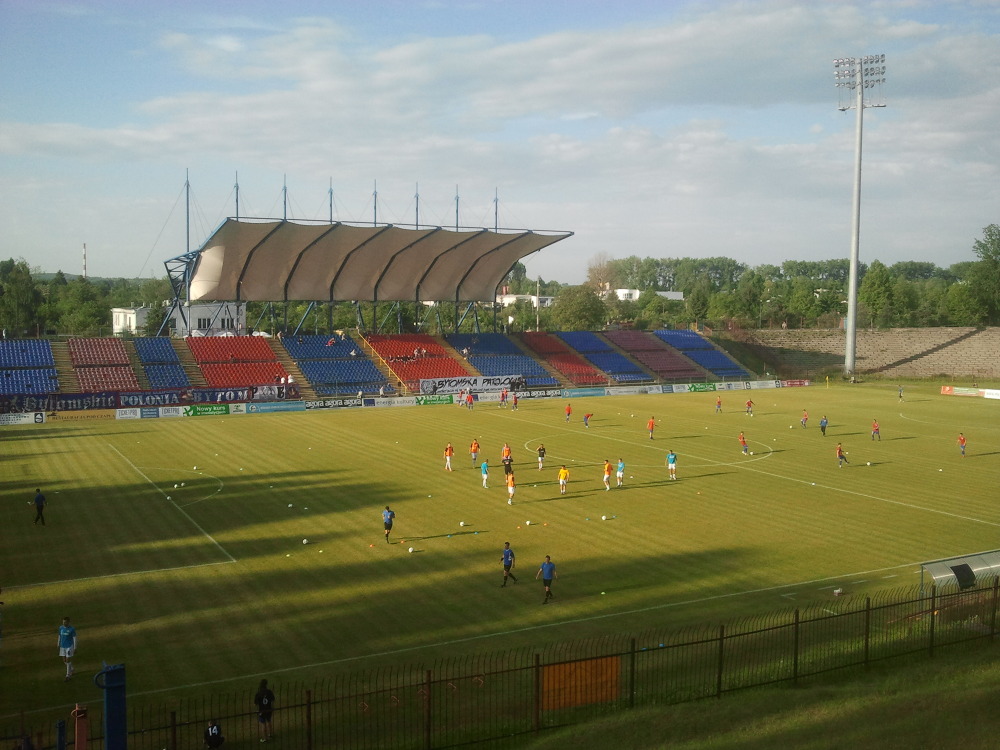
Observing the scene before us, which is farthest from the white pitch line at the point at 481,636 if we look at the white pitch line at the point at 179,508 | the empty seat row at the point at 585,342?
the empty seat row at the point at 585,342

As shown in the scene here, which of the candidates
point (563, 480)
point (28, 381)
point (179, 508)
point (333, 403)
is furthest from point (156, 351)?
point (563, 480)

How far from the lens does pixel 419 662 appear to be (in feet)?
54.6

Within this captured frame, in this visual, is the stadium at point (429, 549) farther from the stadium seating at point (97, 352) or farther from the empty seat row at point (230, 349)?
the empty seat row at point (230, 349)

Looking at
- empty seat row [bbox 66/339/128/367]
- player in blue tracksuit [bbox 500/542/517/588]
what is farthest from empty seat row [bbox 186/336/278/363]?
player in blue tracksuit [bbox 500/542/517/588]

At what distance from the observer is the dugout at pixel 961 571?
17.5 metres

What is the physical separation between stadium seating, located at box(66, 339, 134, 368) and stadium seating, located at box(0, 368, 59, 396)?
303cm

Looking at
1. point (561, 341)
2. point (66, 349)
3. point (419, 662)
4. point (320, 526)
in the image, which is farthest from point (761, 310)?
point (419, 662)

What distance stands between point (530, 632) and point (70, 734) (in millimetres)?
8958

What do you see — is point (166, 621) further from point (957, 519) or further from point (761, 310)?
point (761, 310)

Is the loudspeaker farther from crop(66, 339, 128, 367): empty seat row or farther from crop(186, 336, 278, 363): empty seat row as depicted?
crop(66, 339, 128, 367): empty seat row

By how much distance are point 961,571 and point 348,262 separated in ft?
214

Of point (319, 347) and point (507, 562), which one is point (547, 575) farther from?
point (319, 347)

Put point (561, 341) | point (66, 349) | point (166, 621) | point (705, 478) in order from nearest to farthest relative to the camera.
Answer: point (166, 621)
point (705, 478)
point (66, 349)
point (561, 341)

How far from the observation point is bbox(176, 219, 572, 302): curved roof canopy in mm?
69188
